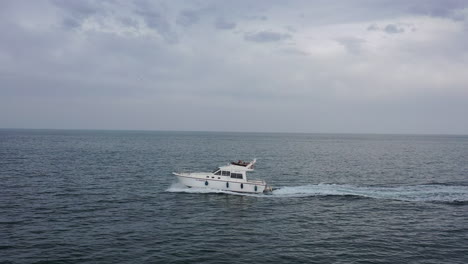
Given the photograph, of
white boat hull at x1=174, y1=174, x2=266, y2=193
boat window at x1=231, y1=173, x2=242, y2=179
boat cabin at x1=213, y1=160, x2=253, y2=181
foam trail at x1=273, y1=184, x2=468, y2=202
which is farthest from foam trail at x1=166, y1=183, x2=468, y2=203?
boat cabin at x1=213, y1=160, x2=253, y2=181

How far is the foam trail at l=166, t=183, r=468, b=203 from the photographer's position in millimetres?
50125

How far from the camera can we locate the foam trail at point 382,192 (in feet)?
164

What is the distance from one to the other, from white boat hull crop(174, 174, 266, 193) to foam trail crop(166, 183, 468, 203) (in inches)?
30.7

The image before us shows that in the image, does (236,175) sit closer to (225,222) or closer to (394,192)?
(225,222)

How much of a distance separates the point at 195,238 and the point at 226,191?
20636mm

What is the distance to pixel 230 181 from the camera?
53.6 metres

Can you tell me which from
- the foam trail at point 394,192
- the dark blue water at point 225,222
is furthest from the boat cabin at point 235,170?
the foam trail at point 394,192

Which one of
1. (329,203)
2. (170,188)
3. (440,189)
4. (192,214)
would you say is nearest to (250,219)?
(192,214)

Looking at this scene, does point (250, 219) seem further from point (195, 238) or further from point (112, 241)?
point (112, 241)

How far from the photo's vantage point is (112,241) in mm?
31188

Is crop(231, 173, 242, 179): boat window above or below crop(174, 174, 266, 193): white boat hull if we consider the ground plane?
above

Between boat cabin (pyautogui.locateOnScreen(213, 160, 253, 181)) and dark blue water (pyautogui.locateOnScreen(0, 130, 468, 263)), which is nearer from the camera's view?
dark blue water (pyautogui.locateOnScreen(0, 130, 468, 263))

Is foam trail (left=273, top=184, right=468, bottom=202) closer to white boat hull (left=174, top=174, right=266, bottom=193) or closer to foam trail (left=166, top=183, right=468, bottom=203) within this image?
foam trail (left=166, top=183, right=468, bottom=203)

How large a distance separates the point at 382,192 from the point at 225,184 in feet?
78.7
